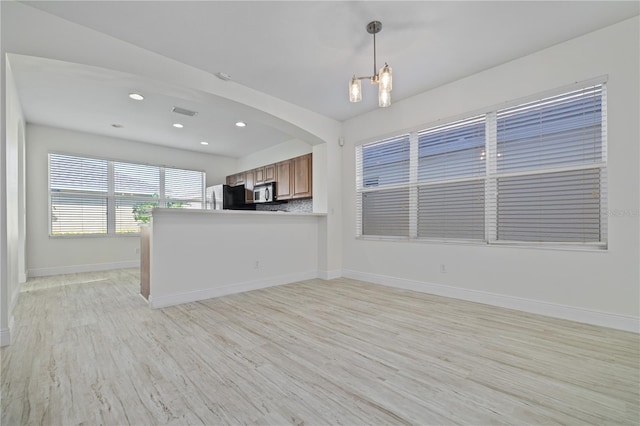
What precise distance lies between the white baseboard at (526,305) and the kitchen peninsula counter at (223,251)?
141 centimetres

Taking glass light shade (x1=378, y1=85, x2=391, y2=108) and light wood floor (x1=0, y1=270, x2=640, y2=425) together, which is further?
glass light shade (x1=378, y1=85, x2=391, y2=108)

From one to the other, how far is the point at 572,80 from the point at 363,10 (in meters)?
2.18

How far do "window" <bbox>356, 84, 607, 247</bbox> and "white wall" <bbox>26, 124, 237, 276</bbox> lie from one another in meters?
5.23

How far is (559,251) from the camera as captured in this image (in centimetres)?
278

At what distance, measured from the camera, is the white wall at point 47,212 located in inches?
197

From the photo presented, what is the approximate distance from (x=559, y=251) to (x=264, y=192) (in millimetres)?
5190

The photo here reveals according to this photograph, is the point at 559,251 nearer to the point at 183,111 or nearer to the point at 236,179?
the point at 183,111

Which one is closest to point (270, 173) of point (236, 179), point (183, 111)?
point (236, 179)

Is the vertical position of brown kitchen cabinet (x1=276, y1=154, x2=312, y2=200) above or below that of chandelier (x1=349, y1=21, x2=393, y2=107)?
below

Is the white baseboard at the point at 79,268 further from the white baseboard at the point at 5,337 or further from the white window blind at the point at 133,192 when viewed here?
the white baseboard at the point at 5,337

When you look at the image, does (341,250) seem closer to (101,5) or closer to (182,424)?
(182,424)

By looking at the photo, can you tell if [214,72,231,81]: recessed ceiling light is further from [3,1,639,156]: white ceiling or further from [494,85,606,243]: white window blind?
[494,85,606,243]: white window blind

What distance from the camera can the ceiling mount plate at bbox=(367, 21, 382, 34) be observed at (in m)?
2.46

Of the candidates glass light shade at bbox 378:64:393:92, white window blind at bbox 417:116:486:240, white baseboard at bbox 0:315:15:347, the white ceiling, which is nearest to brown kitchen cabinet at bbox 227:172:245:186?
the white ceiling
